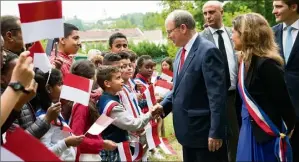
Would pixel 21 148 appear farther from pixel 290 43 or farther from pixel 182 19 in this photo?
pixel 290 43

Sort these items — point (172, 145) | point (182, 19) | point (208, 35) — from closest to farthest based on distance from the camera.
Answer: point (182, 19), point (208, 35), point (172, 145)

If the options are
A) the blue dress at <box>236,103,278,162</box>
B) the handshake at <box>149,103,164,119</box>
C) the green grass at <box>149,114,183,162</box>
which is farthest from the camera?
the green grass at <box>149,114,183,162</box>

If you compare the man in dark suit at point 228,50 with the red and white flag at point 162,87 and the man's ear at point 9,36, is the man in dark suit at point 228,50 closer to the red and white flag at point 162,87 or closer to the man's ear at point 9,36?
the red and white flag at point 162,87

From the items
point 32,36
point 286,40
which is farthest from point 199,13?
point 32,36

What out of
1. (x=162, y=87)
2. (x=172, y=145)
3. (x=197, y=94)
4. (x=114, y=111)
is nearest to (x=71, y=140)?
(x=114, y=111)

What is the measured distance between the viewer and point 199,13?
100ft

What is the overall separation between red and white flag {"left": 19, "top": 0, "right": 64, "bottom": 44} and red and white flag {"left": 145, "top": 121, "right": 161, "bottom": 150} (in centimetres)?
187

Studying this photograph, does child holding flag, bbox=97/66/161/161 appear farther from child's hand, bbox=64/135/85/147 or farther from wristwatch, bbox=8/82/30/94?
wristwatch, bbox=8/82/30/94

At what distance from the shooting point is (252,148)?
11.3 feet

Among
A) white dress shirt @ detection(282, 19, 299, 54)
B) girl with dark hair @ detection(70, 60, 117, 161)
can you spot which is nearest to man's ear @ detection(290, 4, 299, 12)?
white dress shirt @ detection(282, 19, 299, 54)

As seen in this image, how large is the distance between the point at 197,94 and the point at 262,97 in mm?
601

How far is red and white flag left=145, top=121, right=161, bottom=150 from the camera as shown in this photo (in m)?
4.28

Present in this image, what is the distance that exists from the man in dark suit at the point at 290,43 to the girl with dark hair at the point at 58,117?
2.21 meters

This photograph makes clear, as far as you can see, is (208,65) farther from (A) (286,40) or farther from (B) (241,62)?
(A) (286,40)
